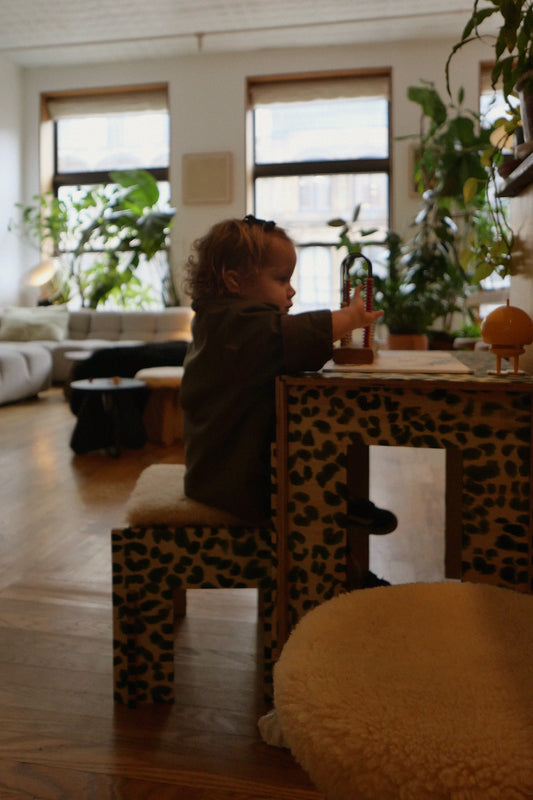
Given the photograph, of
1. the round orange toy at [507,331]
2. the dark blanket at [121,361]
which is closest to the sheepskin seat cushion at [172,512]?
the round orange toy at [507,331]

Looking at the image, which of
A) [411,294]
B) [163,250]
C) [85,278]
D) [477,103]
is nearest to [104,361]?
[411,294]

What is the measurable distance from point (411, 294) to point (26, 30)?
436 centimetres

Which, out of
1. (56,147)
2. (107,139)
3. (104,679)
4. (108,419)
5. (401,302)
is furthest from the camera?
(56,147)

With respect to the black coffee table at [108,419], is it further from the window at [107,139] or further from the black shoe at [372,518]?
the window at [107,139]

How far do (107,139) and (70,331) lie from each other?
2.29m

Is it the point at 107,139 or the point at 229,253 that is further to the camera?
the point at 107,139

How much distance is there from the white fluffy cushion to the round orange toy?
19.3 ft

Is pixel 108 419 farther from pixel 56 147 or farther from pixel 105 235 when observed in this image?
pixel 56 147

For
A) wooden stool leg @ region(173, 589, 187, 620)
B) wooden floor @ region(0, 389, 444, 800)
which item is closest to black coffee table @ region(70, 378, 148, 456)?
wooden floor @ region(0, 389, 444, 800)

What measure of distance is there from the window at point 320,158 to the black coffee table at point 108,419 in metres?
3.65

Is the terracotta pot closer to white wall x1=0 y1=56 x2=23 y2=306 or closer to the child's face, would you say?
the child's face

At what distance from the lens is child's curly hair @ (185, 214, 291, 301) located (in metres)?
1.31

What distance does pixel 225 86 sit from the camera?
7109mm

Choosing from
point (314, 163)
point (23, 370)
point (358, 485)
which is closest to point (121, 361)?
point (23, 370)
